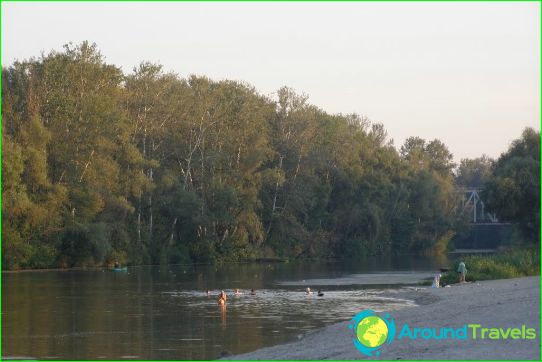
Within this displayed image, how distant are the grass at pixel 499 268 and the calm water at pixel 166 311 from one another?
487 centimetres

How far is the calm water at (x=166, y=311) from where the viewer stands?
3175 cm

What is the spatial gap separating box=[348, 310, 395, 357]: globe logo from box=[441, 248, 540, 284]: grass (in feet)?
65.2

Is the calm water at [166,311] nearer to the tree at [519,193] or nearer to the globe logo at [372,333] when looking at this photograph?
the globe logo at [372,333]

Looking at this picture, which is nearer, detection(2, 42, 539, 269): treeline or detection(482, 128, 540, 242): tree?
detection(482, 128, 540, 242): tree

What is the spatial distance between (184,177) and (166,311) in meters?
56.7

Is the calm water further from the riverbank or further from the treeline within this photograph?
the treeline

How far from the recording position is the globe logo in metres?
25.8

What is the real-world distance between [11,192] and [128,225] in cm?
1852

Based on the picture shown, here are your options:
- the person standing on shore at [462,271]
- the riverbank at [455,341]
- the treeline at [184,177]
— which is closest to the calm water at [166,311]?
the riverbank at [455,341]

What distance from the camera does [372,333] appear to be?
29203 millimetres

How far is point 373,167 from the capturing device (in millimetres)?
128375

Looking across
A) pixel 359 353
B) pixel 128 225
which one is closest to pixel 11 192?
pixel 128 225

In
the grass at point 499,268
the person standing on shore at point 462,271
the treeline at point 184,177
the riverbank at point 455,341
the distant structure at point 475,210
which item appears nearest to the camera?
the riverbank at point 455,341

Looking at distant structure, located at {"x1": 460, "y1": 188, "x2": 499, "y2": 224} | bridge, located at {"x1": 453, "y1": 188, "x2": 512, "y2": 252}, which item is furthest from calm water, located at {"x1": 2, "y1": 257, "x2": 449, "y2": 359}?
bridge, located at {"x1": 453, "y1": 188, "x2": 512, "y2": 252}
